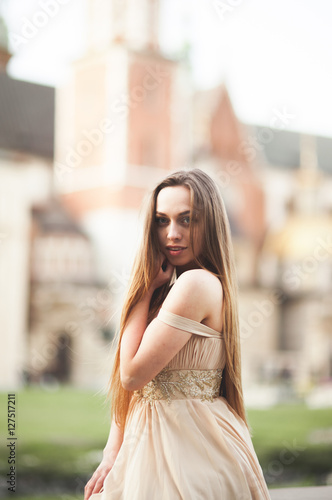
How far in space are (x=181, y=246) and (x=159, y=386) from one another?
0.84 ft

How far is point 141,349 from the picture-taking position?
3.65 feet

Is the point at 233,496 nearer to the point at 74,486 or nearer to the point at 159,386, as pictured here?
the point at 159,386

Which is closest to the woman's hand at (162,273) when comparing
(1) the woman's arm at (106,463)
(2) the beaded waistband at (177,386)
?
(2) the beaded waistband at (177,386)

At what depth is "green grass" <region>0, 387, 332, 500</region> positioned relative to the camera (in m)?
12.4

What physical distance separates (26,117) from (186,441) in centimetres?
1789

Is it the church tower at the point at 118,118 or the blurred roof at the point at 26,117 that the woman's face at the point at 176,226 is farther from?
the blurred roof at the point at 26,117

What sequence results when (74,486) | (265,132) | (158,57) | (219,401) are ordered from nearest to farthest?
(219,401) → (74,486) → (158,57) → (265,132)

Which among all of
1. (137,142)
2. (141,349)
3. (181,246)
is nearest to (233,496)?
(141,349)

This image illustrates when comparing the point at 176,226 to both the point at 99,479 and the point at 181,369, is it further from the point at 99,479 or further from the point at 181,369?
the point at 99,479

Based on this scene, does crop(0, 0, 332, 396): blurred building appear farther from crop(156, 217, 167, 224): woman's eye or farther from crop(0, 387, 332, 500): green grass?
crop(156, 217, 167, 224): woman's eye

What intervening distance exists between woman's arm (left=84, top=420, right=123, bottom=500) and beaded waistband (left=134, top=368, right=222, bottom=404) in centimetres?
11

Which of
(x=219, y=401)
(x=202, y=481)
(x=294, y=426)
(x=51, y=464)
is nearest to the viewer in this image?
(x=202, y=481)

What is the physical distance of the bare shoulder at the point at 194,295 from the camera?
112cm

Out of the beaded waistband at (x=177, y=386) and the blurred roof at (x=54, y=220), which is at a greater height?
the blurred roof at (x=54, y=220)
